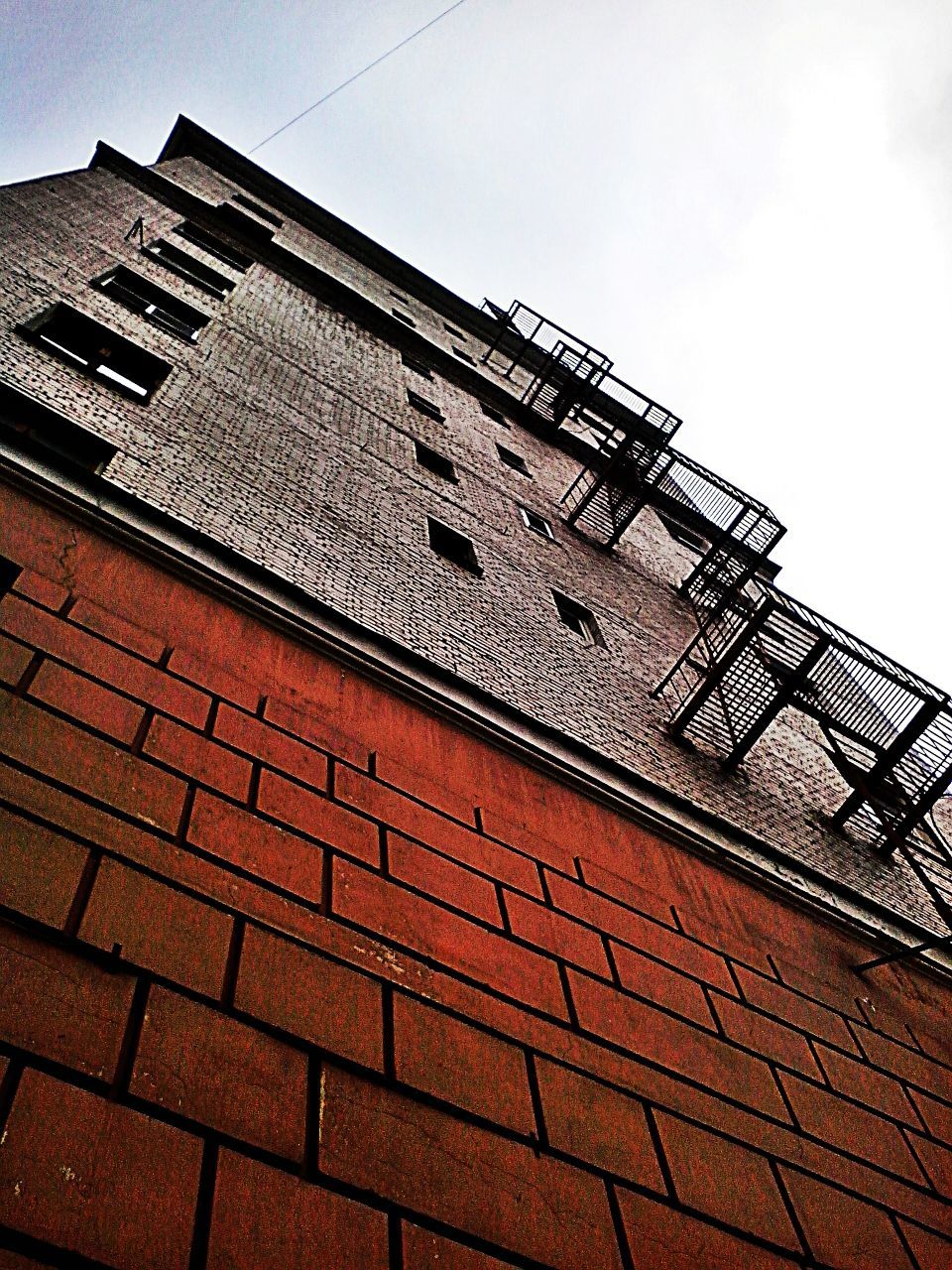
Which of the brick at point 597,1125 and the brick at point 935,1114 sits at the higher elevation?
the brick at point 935,1114

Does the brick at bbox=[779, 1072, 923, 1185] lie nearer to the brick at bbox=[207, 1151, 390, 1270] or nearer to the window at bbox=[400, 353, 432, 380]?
the brick at bbox=[207, 1151, 390, 1270]

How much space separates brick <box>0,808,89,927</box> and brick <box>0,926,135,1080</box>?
11cm

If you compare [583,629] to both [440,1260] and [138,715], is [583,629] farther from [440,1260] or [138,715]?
[440,1260]

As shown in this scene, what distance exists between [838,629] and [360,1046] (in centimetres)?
917

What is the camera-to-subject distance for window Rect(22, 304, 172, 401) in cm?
780

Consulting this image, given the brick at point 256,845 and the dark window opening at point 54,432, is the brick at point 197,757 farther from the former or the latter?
the dark window opening at point 54,432

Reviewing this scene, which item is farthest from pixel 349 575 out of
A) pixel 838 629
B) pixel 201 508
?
pixel 838 629

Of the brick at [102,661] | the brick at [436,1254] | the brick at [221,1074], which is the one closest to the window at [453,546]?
the brick at [102,661]

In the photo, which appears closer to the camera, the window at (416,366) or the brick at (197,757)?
the brick at (197,757)

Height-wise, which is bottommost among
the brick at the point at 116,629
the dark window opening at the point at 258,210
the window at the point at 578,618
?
the brick at the point at 116,629

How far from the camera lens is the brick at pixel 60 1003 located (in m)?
2.50

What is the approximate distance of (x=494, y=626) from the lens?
7.88 metres

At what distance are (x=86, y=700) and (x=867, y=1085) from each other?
509 centimetres

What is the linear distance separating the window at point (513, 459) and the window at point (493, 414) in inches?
71.5
